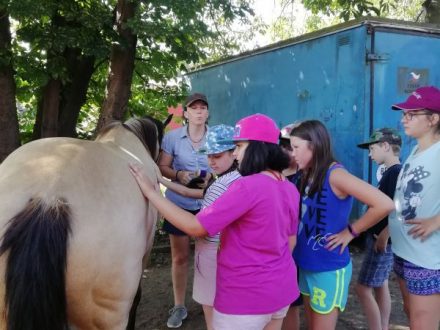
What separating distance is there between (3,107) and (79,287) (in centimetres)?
342

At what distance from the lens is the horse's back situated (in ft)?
5.99

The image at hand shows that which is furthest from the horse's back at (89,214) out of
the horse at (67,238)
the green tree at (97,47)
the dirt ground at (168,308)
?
the green tree at (97,47)

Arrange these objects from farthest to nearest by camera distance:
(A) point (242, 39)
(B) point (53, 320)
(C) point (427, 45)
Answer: (A) point (242, 39) < (C) point (427, 45) < (B) point (53, 320)

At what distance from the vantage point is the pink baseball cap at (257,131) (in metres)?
1.94

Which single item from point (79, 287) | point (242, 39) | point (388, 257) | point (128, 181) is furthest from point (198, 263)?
point (242, 39)

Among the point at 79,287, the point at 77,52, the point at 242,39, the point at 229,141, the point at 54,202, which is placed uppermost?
the point at 242,39

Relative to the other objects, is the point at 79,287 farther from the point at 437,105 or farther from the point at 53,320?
the point at 437,105

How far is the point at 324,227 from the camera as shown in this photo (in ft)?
7.62

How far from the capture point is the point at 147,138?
139 inches

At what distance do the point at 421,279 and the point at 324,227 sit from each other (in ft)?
1.73

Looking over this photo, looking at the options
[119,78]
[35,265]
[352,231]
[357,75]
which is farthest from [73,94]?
[352,231]

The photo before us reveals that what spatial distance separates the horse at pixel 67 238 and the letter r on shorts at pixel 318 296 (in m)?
0.93

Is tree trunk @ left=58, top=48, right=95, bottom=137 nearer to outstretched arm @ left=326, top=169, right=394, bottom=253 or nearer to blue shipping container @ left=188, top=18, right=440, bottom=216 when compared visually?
blue shipping container @ left=188, top=18, right=440, bottom=216

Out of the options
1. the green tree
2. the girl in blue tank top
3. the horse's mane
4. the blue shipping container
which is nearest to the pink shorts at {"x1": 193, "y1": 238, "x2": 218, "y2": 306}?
the girl in blue tank top
